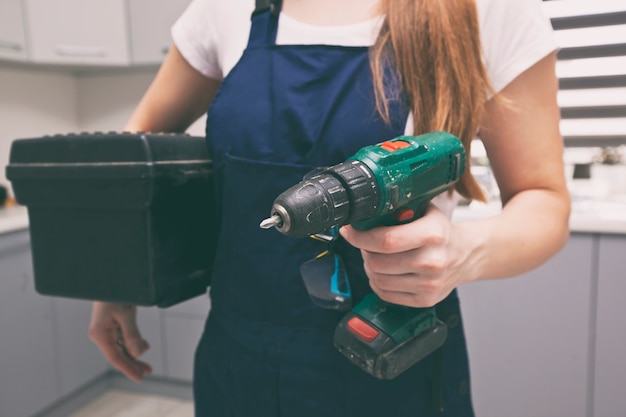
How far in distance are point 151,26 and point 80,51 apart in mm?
334

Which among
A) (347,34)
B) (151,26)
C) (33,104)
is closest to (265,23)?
(347,34)

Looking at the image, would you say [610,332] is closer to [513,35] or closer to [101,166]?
[513,35]

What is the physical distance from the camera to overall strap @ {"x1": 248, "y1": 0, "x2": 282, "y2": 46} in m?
0.68

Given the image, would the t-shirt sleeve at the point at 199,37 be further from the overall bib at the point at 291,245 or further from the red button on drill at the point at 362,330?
the red button on drill at the point at 362,330

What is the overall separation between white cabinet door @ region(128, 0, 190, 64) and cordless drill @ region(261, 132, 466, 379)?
2.04m

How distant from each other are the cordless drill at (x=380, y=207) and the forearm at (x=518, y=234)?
68 mm

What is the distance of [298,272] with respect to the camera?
648mm

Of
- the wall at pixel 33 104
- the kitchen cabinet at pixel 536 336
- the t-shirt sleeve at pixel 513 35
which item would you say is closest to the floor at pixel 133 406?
the wall at pixel 33 104

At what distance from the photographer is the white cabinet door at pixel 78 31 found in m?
2.18

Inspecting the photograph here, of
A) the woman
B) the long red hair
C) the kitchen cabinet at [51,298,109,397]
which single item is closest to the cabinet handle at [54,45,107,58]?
the kitchen cabinet at [51,298,109,397]

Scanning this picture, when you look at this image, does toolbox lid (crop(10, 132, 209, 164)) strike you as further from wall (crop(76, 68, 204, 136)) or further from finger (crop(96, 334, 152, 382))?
wall (crop(76, 68, 204, 136))

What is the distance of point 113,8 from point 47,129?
731 mm

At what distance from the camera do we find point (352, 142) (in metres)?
0.61

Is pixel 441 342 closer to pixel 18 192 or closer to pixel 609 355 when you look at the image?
pixel 18 192
